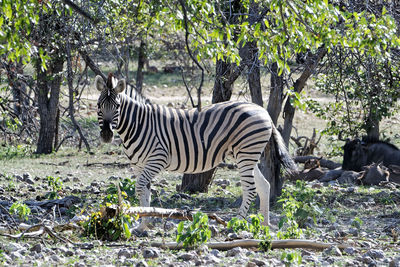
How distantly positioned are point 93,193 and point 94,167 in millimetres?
3786

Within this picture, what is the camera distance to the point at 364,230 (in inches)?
316

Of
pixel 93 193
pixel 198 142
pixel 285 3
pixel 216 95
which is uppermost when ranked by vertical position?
pixel 285 3

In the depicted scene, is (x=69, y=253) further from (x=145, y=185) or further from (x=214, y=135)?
(x=214, y=135)

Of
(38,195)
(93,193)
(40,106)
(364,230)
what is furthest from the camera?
(40,106)

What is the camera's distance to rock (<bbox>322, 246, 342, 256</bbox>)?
240 inches

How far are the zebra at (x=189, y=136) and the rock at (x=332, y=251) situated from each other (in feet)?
7.36

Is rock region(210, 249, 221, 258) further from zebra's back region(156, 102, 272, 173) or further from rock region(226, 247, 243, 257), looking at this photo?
zebra's back region(156, 102, 272, 173)

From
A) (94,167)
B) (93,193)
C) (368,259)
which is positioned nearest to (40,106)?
(94,167)

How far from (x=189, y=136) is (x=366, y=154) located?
23.5ft

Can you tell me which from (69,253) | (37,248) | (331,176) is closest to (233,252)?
(69,253)

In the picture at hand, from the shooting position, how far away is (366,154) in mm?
14906

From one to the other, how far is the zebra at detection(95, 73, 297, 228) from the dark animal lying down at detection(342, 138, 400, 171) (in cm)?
596

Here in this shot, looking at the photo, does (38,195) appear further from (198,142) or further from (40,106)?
(40,106)

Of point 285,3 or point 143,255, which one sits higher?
point 285,3
